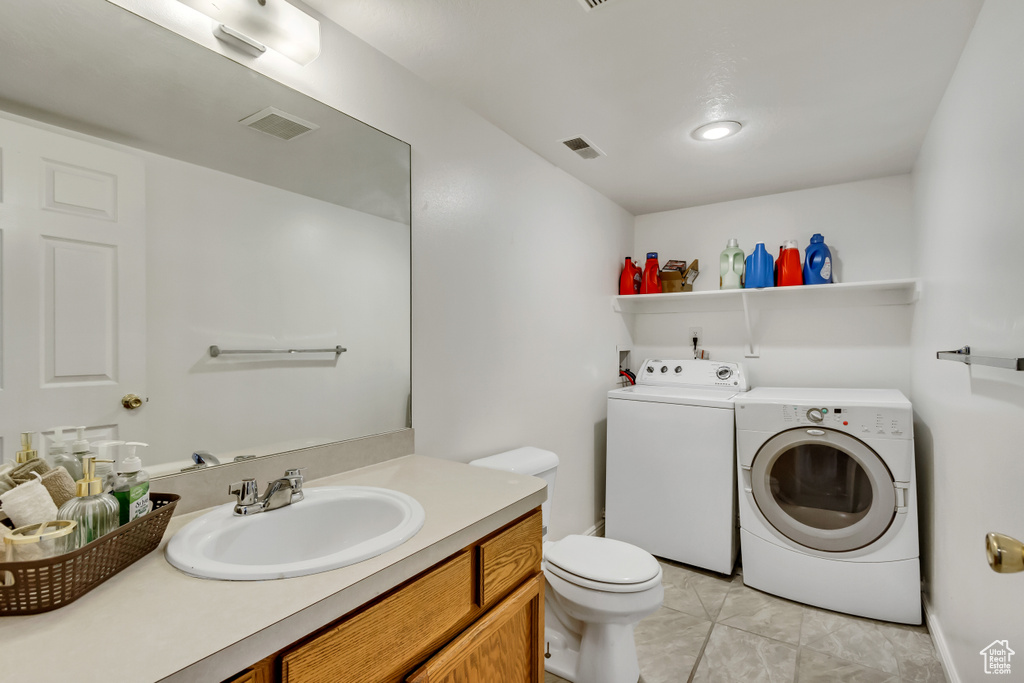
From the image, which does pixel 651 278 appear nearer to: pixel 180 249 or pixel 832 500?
pixel 832 500

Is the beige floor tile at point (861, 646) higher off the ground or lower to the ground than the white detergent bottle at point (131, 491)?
lower

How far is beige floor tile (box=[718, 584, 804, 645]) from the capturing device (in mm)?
2059

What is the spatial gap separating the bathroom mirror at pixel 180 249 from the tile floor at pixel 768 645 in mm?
1465

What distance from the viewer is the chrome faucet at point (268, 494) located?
3.50ft

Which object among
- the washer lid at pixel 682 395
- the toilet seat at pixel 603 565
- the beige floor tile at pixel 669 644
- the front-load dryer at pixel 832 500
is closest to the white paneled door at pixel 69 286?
the toilet seat at pixel 603 565

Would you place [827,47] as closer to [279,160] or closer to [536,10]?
[536,10]

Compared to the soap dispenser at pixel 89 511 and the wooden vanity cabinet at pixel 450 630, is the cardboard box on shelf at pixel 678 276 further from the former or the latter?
the soap dispenser at pixel 89 511

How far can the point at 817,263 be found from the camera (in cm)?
271

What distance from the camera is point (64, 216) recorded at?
3.06 ft

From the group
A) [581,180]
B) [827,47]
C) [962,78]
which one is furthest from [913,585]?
[581,180]

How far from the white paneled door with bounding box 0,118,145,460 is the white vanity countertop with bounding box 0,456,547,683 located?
315 mm

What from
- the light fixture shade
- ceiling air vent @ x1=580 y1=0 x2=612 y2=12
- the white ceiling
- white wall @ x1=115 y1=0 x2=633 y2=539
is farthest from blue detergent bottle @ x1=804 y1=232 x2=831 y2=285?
the light fixture shade

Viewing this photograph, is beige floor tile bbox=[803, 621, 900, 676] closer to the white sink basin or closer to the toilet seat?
the toilet seat

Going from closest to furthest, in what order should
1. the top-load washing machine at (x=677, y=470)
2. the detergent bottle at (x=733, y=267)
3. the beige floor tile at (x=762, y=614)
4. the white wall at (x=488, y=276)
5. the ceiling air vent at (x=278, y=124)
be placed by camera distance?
the ceiling air vent at (x=278, y=124), the white wall at (x=488, y=276), the beige floor tile at (x=762, y=614), the top-load washing machine at (x=677, y=470), the detergent bottle at (x=733, y=267)
